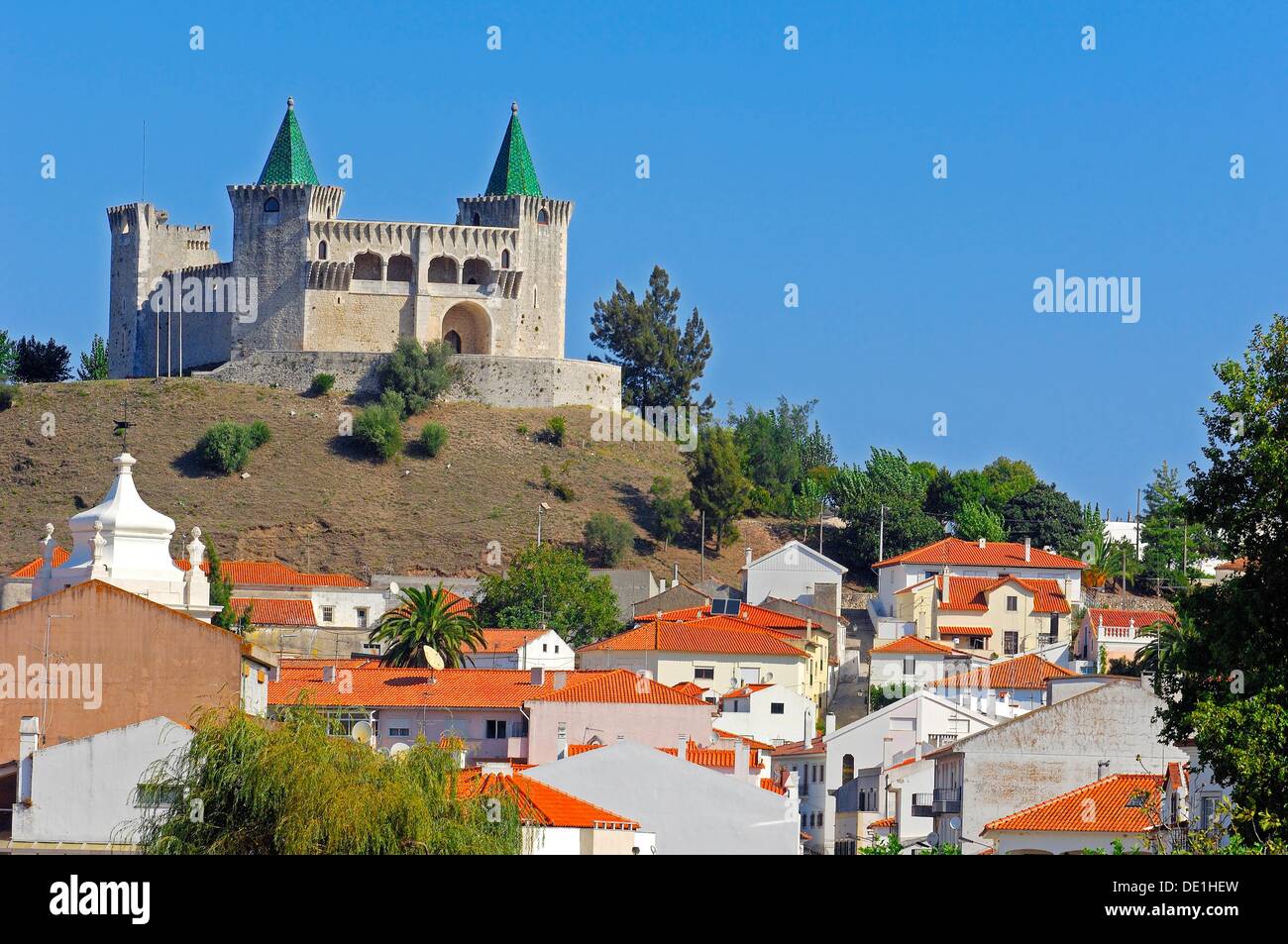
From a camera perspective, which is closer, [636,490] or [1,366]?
[636,490]

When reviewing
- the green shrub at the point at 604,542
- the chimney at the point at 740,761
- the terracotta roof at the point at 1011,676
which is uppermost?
the green shrub at the point at 604,542

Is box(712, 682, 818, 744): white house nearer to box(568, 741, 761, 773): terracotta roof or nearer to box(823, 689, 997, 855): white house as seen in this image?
box(823, 689, 997, 855): white house

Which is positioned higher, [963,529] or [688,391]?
[688,391]

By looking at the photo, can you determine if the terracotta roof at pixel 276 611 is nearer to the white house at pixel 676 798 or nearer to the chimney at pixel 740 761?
the chimney at pixel 740 761

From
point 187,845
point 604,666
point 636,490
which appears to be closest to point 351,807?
point 187,845

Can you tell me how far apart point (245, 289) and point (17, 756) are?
80603mm

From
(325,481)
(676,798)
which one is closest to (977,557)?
(325,481)

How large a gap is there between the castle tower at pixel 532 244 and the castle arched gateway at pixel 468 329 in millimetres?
1396

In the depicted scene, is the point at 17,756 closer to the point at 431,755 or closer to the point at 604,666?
the point at 431,755

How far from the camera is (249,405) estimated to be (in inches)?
4505

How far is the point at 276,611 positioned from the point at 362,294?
2963 centimetres

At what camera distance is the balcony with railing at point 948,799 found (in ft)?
147

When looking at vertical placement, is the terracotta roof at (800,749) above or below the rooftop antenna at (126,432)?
below

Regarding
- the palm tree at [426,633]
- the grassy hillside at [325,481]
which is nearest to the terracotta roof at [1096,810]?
the palm tree at [426,633]
